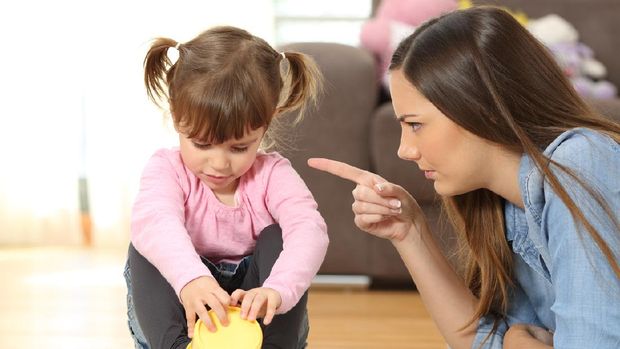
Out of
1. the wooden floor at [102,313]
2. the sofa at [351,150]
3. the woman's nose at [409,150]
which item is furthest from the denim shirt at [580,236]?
the sofa at [351,150]

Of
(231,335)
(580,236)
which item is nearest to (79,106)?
(231,335)

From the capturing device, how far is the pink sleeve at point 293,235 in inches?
52.4

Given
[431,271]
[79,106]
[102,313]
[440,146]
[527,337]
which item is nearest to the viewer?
[440,146]

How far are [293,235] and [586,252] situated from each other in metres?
0.41

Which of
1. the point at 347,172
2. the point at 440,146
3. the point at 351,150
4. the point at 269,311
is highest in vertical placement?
the point at 440,146

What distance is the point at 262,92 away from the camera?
4.63 ft

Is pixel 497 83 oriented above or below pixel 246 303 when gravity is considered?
above

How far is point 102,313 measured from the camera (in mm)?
2365

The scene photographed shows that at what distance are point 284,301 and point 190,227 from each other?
0.25 meters

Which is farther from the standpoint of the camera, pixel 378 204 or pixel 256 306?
pixel 378 204

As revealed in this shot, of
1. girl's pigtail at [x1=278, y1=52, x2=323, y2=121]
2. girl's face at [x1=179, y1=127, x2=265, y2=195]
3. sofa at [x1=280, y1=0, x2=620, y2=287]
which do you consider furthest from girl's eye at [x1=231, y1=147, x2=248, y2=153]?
sofa at [x1=280, y1=0, x2=620, y2=287]

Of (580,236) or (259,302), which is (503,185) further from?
(259,302)

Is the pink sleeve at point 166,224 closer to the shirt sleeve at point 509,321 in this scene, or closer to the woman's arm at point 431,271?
the woman's arm at point 431,271

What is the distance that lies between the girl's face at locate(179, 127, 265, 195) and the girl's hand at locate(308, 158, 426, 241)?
0.29 ft
